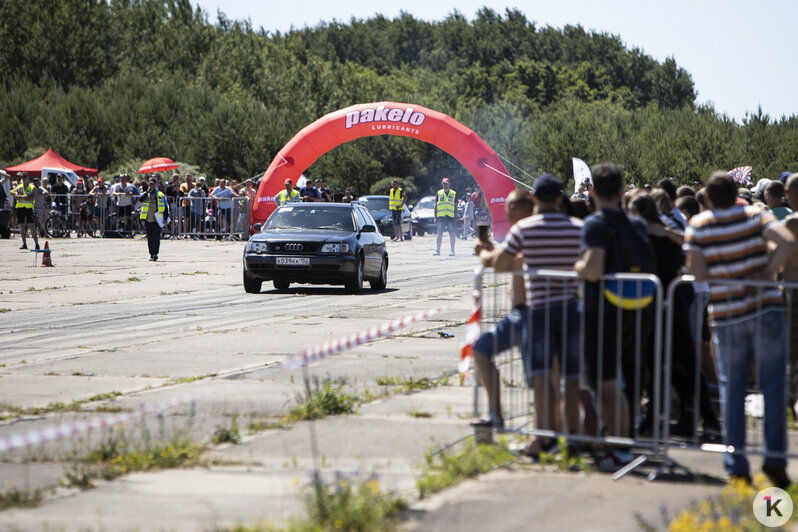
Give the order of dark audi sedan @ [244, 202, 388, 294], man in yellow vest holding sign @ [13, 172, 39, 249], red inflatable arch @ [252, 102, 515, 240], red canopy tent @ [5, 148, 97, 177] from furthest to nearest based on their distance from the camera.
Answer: red canopy tent @ [5, 148, 97, 177] → red inflatable arch @ [252, 102, 515, 240] → man in yellow vest holding sign @ [13, 172, 39, 249] → dark audi sedan @ [244, 202, 388, 294]

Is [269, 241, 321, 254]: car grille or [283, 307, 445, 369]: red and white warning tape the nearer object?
[283, 307, 445, 369]: red and white warning tape

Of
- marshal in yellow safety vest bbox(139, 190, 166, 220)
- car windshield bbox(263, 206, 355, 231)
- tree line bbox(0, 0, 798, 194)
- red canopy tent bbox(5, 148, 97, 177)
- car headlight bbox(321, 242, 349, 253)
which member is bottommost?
car headlight bbox(321, 242, 349, 253)

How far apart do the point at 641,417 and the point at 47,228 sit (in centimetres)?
3262

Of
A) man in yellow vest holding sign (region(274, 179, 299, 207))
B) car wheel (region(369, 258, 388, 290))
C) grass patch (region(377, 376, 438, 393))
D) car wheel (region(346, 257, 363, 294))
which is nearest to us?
grass patch (region(377, 376, 438, 393))

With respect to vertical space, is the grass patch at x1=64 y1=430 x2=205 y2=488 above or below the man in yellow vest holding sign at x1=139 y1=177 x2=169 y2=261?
below

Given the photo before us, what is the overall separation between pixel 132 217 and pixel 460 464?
1294 inches

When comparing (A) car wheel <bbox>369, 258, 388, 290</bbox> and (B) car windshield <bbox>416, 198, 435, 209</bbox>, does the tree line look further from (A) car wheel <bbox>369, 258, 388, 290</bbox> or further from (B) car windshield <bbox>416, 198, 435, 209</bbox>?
(A) car wheel <bbox>369, 258, 388, 290</bbox>

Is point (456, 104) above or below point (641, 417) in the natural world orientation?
above

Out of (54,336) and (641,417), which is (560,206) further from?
(54,336)

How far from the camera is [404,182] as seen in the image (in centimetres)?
7119

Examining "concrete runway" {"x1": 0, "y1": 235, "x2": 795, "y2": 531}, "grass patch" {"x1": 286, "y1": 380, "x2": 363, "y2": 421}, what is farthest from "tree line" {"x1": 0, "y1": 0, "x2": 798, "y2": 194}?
"grass patch" {"x1": 286, "y1": 380, "x2": 363, "y2": 421}

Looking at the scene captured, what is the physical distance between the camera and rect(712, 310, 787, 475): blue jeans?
247 inches

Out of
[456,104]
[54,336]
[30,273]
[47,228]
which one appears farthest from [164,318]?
[456,104]

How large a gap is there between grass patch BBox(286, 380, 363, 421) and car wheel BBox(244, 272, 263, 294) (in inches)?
430
